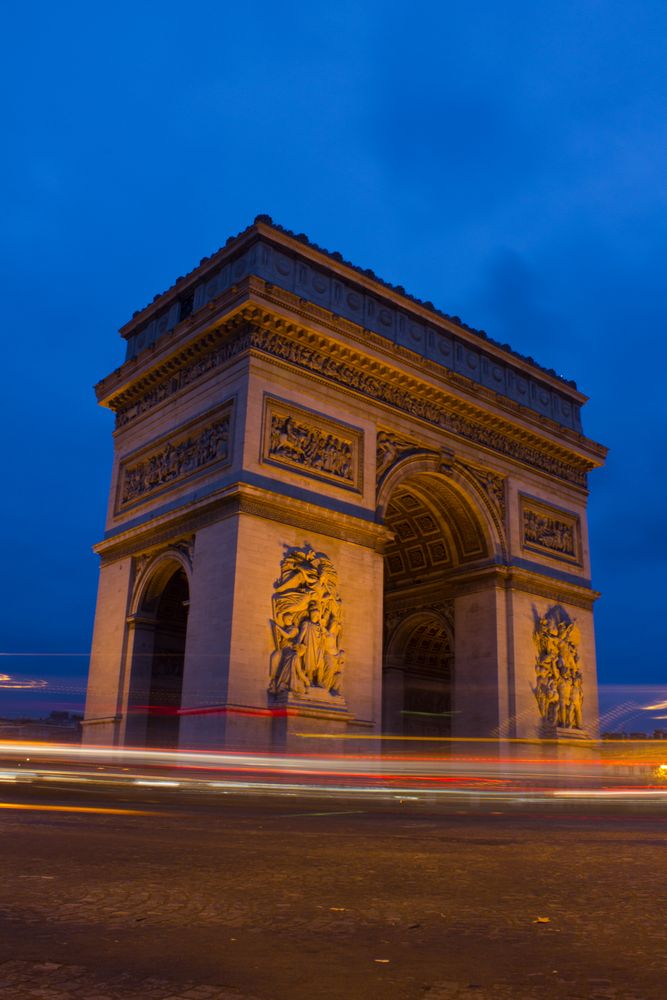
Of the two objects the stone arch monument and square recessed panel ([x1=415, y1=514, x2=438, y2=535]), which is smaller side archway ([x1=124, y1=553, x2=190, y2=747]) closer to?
the stone arch monument

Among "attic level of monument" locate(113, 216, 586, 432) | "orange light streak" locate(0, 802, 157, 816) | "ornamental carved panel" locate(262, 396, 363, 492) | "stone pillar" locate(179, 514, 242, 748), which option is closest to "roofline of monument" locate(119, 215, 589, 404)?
"attic level of monument" locate(113, 216, 586, 432)

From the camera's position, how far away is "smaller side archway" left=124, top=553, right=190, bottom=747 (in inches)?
773

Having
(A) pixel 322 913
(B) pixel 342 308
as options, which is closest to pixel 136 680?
(B) pixel 342 308

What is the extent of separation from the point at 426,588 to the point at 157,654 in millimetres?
8230

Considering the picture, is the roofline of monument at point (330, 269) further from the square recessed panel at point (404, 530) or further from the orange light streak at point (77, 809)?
the orange light streak at point (77, 809)

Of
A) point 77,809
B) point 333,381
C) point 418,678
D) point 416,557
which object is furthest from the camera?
point 418,678

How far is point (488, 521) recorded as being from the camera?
23.5m

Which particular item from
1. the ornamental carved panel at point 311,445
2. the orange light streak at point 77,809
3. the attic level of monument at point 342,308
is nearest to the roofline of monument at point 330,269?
the attic level of monument at point 342,308

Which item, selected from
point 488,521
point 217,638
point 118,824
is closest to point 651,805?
point 217,638

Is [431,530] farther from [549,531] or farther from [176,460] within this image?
[176,460]

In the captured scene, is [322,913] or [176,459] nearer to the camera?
[322,913]

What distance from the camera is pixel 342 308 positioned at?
21094mm

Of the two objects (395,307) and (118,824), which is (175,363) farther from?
(118,824)

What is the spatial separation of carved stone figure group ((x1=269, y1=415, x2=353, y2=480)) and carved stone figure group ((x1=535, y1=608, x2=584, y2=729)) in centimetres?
758
